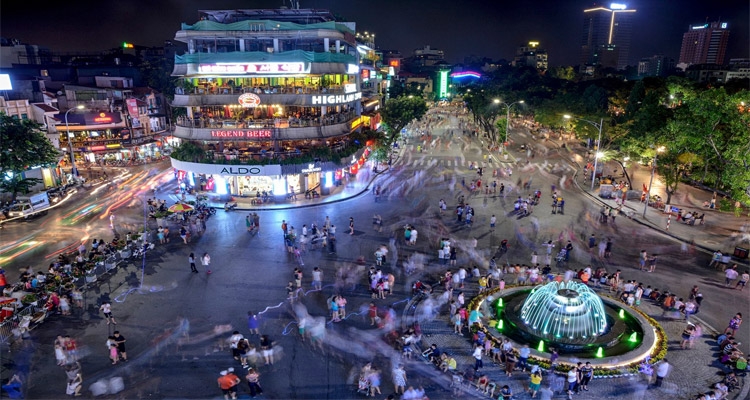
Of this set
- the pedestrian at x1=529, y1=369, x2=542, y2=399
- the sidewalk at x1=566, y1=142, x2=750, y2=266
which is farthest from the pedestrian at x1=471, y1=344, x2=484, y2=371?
the sidewalk at x1=566, y1=142, x2=750, y2=266

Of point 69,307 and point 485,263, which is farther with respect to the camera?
point 485,263

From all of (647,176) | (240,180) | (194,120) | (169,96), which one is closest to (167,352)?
(240,180)

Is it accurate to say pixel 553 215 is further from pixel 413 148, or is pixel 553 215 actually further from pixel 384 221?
pixel 413 148

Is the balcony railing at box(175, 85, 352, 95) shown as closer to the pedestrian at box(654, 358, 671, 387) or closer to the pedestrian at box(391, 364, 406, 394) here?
the pedestrian at box(391, 364, 406, 394)

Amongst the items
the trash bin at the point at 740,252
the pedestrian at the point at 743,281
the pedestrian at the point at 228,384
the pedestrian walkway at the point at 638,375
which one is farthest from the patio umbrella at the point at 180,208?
the trash bin at the point at 740,252

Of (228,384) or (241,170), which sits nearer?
(228,384)

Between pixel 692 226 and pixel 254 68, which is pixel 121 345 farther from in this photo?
pixel 692 226

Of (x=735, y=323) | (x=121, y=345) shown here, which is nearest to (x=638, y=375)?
(x=735, y=323)
